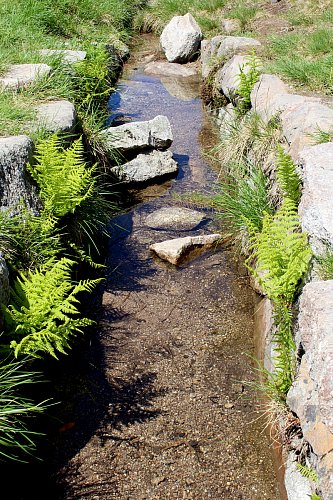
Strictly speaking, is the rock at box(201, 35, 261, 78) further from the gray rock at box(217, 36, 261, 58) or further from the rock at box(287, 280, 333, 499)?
the rock at box(287, 280, 333, 499)

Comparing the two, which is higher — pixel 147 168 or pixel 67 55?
pixel 67 55

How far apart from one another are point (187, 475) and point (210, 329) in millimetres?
1776

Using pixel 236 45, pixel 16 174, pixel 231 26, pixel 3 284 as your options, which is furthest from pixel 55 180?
pixel 231 26

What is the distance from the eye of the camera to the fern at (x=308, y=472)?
Result: 3243 mm

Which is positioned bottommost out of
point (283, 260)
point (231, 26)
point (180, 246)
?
point (180, 246)

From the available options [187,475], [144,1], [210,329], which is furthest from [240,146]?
[144,1]

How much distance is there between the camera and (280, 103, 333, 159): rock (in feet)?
19.4

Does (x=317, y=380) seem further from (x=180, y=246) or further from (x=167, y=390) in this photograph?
(x=180, y=246)

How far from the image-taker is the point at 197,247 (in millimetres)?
6816

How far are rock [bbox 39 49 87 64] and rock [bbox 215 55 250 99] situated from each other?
260 centimetres

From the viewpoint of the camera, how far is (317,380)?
318cm

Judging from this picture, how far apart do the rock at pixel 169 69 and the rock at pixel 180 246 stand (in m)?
7.73

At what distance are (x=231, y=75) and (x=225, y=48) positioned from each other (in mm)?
1587

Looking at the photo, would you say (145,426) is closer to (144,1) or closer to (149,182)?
(149,182)
